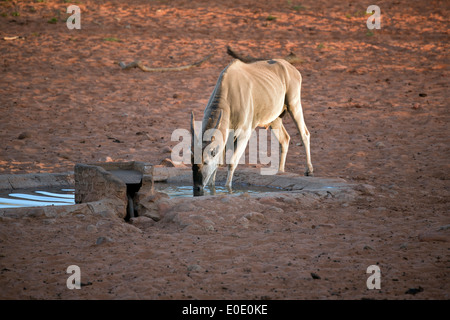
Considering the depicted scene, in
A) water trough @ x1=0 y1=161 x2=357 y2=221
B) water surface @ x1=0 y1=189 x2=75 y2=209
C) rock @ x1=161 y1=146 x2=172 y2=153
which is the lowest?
water surface @ x1=0 y1=189 x2=75 y2=209

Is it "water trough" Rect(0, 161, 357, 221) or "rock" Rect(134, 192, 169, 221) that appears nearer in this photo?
"water trough" Rect(0, 161, 357, 221)

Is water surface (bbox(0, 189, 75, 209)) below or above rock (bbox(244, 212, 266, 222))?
above

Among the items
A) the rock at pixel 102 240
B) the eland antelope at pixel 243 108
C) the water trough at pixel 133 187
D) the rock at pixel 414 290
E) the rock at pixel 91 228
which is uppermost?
the eland antelope at pixel 243 108

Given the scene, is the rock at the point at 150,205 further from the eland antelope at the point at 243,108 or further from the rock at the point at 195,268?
the rock at the point at 195,268

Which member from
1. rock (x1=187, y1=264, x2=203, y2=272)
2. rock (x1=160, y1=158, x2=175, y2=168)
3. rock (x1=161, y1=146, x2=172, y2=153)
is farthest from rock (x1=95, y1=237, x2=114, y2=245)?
rock (x1=161, y1=146, x2=172, y2=153)

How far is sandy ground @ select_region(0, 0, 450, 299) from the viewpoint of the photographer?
4539 millimetres

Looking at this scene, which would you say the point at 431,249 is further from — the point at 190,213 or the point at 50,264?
the point at 50,264

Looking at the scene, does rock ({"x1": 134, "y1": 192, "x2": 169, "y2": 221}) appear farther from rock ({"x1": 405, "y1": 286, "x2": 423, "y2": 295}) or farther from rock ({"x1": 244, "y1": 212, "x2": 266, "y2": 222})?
rock ({"x1": 405, "y1": 286, "x2": 423, "y2": 295})

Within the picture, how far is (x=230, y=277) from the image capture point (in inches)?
177

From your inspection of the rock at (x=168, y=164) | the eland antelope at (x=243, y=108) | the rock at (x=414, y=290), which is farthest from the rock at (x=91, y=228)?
the rock at (x=168, y=164)

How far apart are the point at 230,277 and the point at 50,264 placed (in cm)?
149

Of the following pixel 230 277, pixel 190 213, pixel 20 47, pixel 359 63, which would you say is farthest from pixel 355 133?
pixel 20 47

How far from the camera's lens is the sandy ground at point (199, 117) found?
14.9ft
